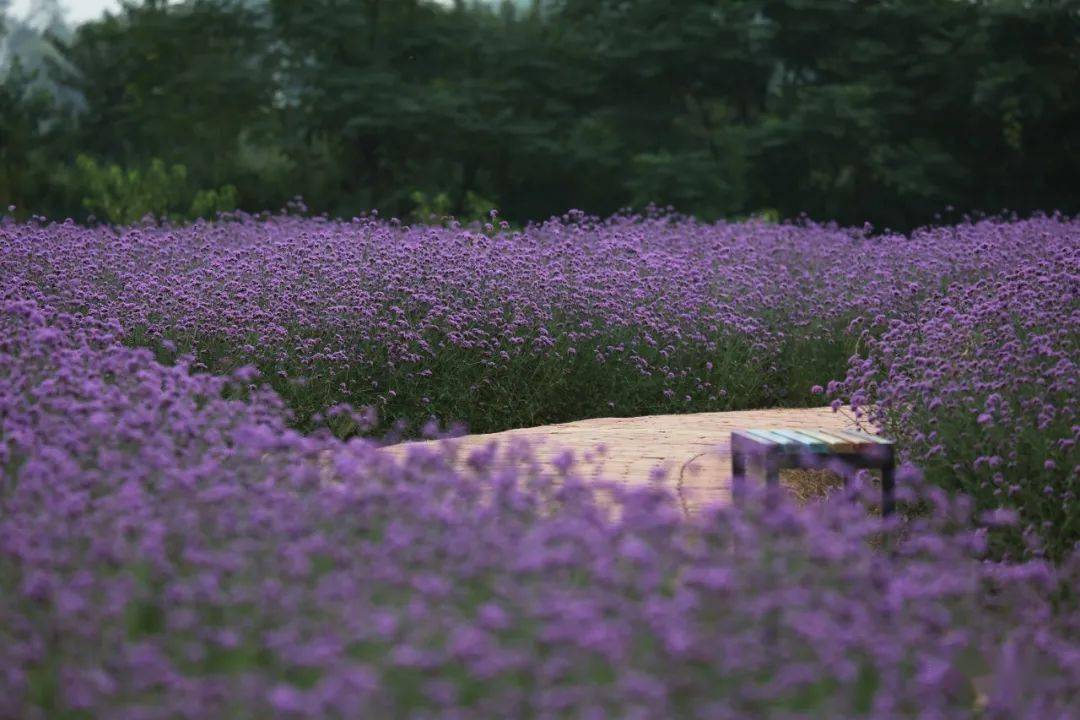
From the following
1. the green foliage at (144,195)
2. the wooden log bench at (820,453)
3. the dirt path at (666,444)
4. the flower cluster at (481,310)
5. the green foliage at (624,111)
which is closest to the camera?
the wooden log bench at (820,453)

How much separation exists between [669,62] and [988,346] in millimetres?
16106

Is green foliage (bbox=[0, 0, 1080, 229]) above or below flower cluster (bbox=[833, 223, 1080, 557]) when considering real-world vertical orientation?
above

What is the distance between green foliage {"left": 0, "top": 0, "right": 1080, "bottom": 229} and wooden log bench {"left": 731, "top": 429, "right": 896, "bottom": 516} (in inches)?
589

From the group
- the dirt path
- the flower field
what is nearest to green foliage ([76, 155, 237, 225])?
the dirt path

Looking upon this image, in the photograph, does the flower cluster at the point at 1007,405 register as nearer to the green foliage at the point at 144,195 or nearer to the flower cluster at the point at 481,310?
the flower cluster at the point at 481,310

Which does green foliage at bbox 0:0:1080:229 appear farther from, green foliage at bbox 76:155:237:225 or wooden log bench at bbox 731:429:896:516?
wooden log bench at bbox 731:429:896:516

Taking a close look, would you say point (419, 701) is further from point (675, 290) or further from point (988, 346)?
point (675, 290)

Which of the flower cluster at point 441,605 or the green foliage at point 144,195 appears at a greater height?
the green foliage at point 144,195

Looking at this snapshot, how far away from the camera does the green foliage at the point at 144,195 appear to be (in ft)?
59.7

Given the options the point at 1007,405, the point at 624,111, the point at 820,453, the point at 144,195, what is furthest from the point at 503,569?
the point at 624,111

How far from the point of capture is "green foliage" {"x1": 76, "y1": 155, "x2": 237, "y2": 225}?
59.7ft

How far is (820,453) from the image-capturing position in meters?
5.18

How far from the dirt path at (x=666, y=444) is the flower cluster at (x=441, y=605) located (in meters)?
1.74

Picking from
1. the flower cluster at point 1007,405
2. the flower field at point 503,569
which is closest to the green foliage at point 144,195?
the flower field at point 503,569
